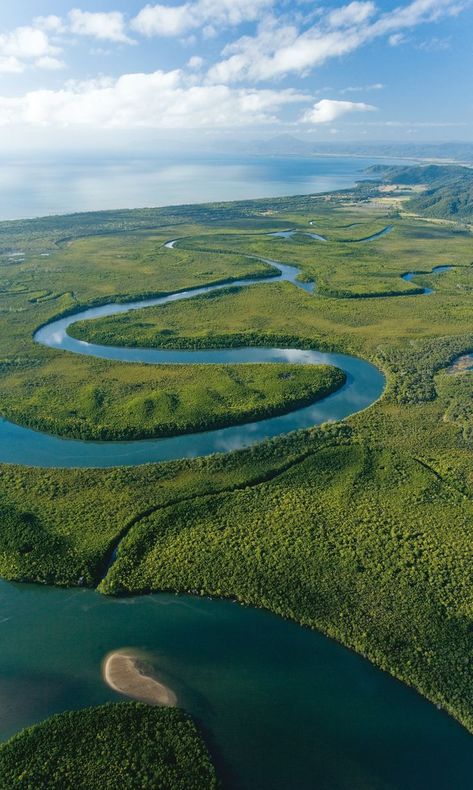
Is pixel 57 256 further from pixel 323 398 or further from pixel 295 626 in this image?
pixel 295 626

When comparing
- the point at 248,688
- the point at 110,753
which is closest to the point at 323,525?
the point at 248,688

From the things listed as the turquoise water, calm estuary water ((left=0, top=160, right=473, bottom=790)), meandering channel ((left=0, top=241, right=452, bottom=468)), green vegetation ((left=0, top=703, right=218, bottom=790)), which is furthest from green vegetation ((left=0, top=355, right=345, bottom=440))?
green vegetation ((left=0, top=703, right=218, bottom=790))

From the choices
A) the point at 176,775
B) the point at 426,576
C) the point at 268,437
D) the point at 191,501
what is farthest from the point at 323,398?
the point at 176,775

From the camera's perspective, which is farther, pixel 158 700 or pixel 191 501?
pixel 191 501

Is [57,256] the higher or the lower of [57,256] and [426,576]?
the higher

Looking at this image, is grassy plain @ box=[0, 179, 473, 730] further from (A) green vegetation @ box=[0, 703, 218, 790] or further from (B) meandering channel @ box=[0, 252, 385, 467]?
(A) green vegetation @ box=[0, 703, 218, 790]

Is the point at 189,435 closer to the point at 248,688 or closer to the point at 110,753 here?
the point at 248,688

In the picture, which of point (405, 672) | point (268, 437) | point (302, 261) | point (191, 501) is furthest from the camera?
point (302, 261)
